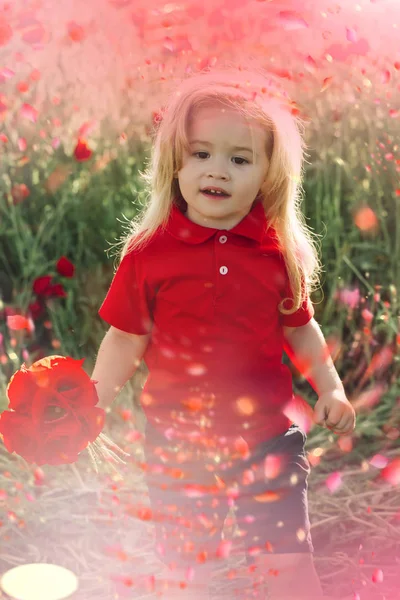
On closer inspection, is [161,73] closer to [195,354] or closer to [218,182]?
[218,182]

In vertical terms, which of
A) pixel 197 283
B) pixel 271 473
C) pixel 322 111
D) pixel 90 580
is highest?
pixel 322 111

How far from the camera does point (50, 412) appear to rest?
812 millimetres

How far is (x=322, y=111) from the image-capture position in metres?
0.89

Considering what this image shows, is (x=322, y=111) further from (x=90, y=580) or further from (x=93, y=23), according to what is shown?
(x=90, y=580)

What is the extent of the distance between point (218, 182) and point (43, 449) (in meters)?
0.27

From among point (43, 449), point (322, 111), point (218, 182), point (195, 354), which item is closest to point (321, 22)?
point (322, 111)

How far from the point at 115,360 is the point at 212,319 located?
10 cm

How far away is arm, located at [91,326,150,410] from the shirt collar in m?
0.10

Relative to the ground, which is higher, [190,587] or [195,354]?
[195,354]

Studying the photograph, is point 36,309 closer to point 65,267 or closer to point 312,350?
point 65,267

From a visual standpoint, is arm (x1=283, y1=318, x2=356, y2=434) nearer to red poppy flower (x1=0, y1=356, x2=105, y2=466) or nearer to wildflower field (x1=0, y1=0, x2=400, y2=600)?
wildflower field (x1=0, y1=0, x2=400, y2=600)

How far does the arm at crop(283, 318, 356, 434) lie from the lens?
875mm

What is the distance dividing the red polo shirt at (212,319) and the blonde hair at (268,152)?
12mm

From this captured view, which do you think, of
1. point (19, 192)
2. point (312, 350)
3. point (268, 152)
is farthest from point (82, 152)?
point (312, 350)
